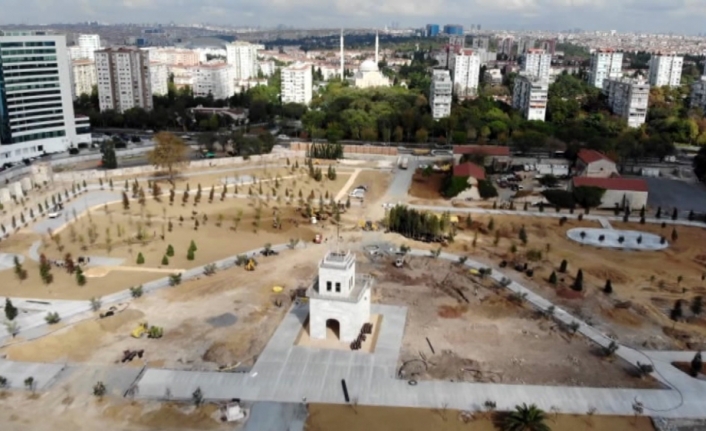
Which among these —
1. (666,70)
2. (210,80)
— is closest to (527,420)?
(210,80)

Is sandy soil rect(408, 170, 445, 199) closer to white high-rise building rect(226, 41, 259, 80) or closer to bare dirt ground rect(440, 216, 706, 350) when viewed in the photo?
bare dirt ground rect(440, 216, 706, 350)

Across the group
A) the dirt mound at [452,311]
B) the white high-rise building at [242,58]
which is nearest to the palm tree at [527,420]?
the dirt mound at [452,311]

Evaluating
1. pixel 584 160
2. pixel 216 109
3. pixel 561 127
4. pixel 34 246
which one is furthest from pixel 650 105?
pixel 34 246

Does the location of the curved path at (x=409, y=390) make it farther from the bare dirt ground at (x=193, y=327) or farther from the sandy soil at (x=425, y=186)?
the sandy soil at (x=425, y=186)

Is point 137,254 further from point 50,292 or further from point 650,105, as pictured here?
point 650,105

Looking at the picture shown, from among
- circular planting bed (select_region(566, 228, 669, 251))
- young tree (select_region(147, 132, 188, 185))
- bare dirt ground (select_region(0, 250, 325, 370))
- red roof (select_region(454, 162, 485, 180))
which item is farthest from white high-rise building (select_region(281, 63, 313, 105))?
bare dirt ground (select_region(0, 250, 325, 370))

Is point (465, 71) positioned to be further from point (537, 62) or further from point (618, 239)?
point (618, 239)
